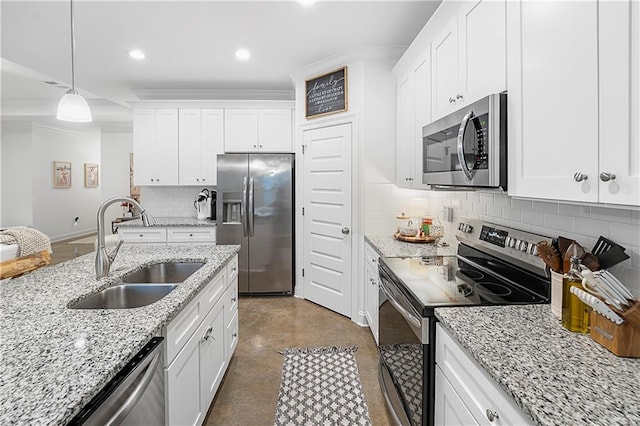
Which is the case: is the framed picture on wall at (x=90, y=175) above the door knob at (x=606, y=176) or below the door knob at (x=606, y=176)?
above

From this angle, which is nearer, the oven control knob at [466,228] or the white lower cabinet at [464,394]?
the white lower cabinet at [464,394]

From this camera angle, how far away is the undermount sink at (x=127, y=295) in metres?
1.68

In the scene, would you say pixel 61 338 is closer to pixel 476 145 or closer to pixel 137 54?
pixel 476 145

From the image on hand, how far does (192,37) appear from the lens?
312 cm

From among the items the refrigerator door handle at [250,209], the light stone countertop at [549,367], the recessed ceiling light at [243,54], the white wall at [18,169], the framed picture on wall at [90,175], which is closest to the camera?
the light stone countertop at [549,367]

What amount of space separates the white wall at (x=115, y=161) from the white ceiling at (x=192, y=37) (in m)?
4.14

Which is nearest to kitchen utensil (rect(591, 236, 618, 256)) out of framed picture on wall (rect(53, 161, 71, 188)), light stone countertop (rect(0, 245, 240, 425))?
light stone countertop (rect(0, 245, 240, 425))

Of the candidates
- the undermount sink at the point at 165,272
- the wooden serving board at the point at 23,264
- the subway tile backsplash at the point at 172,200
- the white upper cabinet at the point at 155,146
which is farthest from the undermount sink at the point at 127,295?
the subway tile backsplash at the point at 172,200

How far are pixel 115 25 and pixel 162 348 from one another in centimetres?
282

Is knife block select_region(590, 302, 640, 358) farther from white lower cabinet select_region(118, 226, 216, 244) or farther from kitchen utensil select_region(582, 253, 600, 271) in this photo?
white lower cabinet select_region(118, 226, 216, 244)

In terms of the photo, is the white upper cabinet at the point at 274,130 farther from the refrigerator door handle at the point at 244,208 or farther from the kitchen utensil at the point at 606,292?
the kitchen utensil at the point at 606,292

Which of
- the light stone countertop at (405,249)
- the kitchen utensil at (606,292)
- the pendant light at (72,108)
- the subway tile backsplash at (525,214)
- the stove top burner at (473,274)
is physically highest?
the pendant light at (72,108)

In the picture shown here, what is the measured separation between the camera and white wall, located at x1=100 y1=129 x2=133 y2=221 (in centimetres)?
871

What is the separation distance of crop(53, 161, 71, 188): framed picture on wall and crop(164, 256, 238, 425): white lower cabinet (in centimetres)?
787
